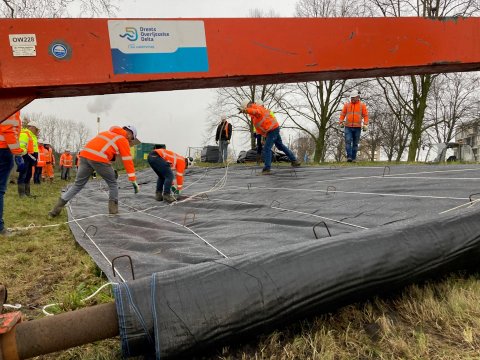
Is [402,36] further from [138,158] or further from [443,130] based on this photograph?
[443,130]

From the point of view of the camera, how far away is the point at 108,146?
19.0ft

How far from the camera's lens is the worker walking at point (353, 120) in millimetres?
9094

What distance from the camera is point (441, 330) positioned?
190 cm

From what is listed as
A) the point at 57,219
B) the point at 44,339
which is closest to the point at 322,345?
the point at 44,339

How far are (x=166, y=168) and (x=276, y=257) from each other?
5.64 meters

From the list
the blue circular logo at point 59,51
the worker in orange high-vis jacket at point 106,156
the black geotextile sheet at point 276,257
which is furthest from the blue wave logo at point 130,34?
the worker in orange high-vis jacket at point 106,156

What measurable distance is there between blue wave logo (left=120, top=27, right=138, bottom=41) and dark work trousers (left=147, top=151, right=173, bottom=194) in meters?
5.17

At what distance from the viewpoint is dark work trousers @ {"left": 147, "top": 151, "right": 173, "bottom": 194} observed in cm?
720

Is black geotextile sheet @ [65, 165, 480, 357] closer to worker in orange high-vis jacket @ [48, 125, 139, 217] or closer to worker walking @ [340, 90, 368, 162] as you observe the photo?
worker in orange high-vis jacket @ [48, 125, 139, 217]

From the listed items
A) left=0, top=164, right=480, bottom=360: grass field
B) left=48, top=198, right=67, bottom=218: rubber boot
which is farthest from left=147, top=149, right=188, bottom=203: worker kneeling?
left=0, top=164, right=480, bottom=360: grass field

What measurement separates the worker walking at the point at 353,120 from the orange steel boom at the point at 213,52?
21.0 ft

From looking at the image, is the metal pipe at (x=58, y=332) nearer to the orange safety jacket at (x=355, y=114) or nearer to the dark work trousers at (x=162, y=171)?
the dark work trousers at (x=162, y=171)

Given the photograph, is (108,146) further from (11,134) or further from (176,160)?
(176,160)

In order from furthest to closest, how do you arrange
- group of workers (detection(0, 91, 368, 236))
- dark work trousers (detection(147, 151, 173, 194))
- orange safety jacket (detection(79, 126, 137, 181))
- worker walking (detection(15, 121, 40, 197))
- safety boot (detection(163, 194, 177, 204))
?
worker walking (detection(15, 121, 40, 197)) < dark work trousers (detection(147, 151, 173, 194)) < safety boot (detection(163, 194, 177, 204)) < orange safety jacket (detection(79, 126, 137, 181)) < group of workers (detection(0, 91, 368, 236))
